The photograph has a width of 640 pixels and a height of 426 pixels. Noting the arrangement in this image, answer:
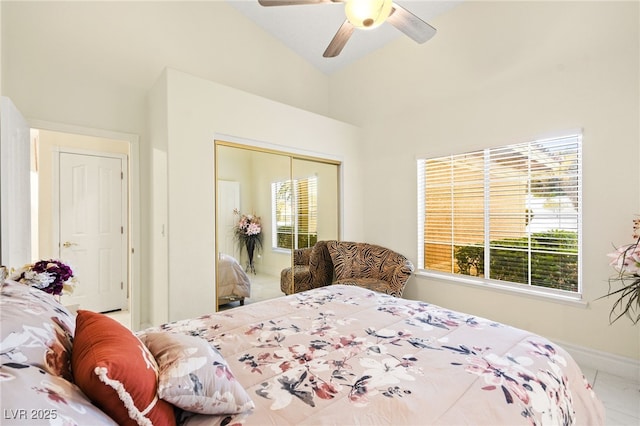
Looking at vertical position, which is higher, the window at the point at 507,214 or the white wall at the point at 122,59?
the white wall at the point at 122,59

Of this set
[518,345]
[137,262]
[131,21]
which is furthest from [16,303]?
[131,21]

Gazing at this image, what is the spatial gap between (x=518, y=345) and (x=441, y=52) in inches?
132

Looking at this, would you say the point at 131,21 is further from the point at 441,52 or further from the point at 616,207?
the point at 616,207

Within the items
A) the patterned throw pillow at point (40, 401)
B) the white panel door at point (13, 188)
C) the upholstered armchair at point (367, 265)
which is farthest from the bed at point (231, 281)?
the patterned throw pillow at point (40, 401)

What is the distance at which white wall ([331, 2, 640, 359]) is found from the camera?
2.41 meters

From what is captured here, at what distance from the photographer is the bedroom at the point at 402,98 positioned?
247cm

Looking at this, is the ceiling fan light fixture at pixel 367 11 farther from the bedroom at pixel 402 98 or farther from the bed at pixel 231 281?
the bed at pixel 231 281

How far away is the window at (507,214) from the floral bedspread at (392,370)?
171cm

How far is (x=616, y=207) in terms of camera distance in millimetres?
2426

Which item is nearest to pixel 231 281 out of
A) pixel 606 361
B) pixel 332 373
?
pixel 332 373

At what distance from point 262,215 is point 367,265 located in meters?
1.52

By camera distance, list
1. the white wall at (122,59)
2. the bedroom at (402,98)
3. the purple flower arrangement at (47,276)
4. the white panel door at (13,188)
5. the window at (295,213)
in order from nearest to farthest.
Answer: the purple flower arrangement at (47,276) < the white panel door at (13,188) < the bedroom at (402,98) < the white wall at (122,59) < the window at (295,213)

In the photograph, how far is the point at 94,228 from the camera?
3.91 metres

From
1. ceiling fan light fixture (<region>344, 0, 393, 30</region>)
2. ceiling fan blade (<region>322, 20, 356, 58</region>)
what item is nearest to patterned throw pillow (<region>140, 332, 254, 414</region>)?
ceiling fan light fixture (<region>344, 0, 393, 30</region>)
